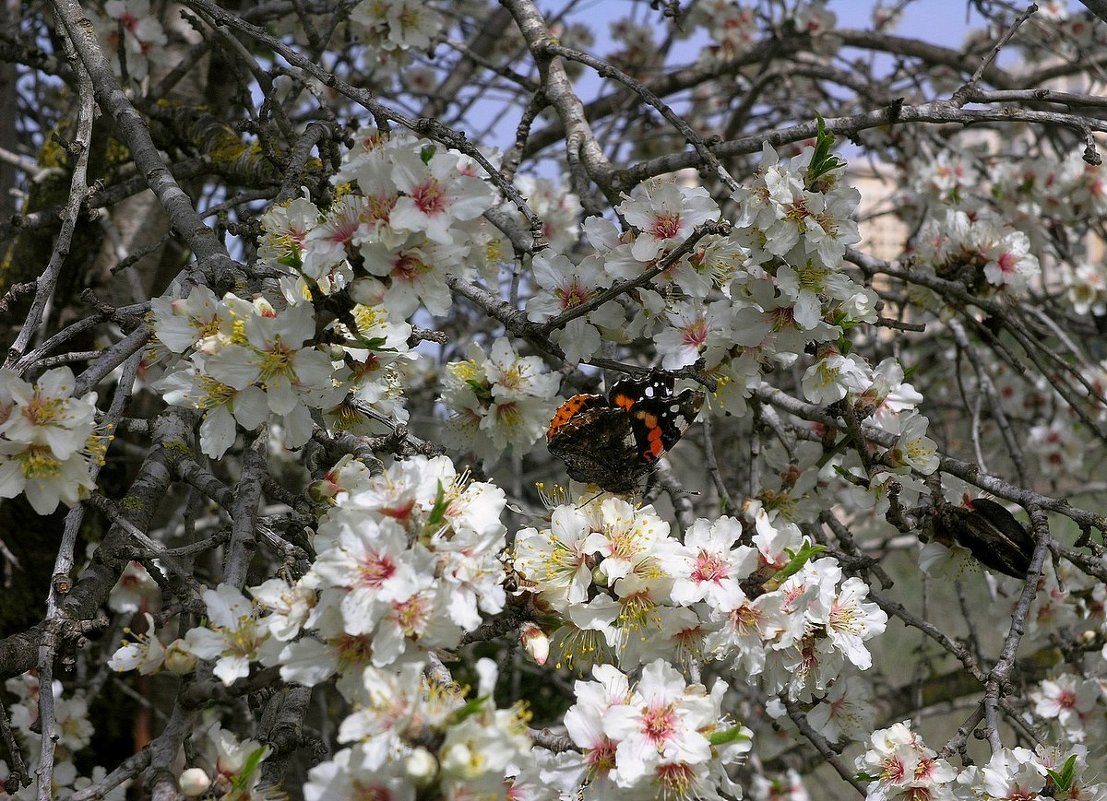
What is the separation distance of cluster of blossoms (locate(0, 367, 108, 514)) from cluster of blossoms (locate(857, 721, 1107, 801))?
1.42m

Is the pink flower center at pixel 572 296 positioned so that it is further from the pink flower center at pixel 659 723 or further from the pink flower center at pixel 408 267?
the pink flower center at pixel 659 723

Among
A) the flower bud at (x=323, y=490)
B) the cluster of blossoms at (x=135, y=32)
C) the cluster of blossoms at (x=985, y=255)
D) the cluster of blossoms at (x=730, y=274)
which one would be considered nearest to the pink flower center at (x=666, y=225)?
the cluster of blossoms at (x=730, y=274)

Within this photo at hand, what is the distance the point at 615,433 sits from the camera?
1543 mm

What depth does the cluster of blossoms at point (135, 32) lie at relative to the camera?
9.85 feet

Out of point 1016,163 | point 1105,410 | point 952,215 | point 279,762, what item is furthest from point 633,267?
point 1016,163

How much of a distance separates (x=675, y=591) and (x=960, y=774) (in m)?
0.69

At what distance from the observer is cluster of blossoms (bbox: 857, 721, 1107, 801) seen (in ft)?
5.16

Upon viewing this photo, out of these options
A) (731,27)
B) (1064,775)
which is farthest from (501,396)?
(731,27)

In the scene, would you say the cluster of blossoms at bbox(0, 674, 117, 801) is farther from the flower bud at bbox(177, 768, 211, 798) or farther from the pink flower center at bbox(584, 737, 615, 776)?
the pink flower center at bbox(584, 737, 615, 776)

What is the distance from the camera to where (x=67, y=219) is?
64.3 inches

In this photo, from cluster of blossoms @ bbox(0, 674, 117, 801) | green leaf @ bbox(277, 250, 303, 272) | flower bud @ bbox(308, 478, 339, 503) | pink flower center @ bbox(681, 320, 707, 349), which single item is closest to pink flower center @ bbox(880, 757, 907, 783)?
pink flower center @ bbox(681, 320, 707, 349)

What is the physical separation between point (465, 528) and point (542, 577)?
0.72 ft

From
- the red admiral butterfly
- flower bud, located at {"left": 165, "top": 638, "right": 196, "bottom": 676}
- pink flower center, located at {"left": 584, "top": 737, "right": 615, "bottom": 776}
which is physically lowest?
pink flower center, located at {"left": 584, "top": 737, "right": 615, "bottom": 776}

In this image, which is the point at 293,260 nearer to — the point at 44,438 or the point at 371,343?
the point at 371,343
